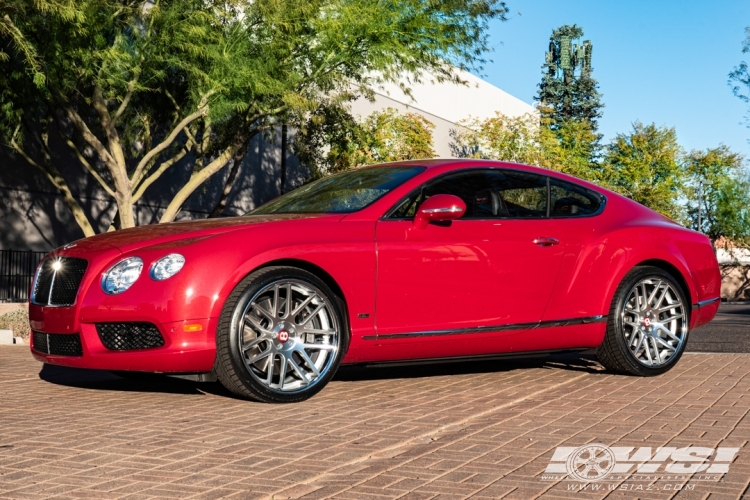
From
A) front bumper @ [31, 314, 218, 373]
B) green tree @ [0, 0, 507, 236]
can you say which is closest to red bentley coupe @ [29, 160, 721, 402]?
front bumper @ [31, 314, 218, 373]

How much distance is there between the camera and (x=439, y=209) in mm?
6637

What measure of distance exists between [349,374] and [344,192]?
1.58 m

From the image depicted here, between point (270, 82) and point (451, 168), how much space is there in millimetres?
10489

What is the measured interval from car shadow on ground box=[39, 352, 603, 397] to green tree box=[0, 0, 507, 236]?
26.4 feet

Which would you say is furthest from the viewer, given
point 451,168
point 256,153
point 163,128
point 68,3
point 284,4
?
point 256,153

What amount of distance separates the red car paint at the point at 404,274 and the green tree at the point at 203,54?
9.40 m

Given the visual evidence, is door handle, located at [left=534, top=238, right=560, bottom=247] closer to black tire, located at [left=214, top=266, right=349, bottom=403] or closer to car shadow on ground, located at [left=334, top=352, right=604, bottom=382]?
car shadow on ground, located at [left=334, top=352, right=604, bottom=382]

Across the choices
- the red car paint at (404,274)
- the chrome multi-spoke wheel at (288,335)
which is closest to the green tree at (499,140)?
the red car paint at (404,274)

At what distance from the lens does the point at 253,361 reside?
6102 mm

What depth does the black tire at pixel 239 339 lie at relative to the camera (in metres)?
6.01

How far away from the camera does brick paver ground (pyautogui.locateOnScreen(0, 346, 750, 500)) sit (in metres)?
4.10

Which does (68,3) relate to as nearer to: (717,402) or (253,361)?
(253,361)

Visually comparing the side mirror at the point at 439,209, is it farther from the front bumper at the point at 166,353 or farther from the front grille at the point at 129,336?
the front grille at the point at 129,336

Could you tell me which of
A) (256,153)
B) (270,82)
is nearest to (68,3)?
(270,82)
